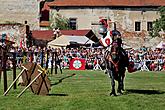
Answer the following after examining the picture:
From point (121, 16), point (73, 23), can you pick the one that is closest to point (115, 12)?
point (121, 16)

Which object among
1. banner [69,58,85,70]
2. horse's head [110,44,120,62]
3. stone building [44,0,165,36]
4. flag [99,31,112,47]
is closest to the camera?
horse's head [110,44,120,62]

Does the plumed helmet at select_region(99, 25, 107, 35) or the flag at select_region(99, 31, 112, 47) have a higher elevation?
the plumed helmet at select_region(99, 25, 107, 35)

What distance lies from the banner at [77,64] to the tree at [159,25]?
2782 centimetres

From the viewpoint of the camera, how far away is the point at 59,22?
6975cm

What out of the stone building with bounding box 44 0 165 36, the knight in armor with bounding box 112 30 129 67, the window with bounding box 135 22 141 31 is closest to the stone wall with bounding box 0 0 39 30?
the stone building with bounding box 44 0 165 36

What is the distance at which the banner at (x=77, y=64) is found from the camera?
3659 centimetres

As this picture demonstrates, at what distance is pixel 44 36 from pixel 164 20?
16.4m

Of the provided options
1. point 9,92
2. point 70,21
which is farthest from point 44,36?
point 9,92

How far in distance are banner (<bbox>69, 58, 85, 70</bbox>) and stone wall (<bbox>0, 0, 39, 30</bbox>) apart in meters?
36.2

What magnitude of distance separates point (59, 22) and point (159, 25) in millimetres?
15274

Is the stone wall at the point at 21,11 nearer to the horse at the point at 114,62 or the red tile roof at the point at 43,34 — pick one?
the red tile roof at the point at 43,34

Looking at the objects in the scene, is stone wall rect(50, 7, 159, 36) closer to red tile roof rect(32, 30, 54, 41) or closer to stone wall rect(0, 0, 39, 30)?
red tile roof rect(32, 30, 54, 41)

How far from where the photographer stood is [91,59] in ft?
126

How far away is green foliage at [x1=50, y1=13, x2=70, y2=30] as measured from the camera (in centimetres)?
6988
